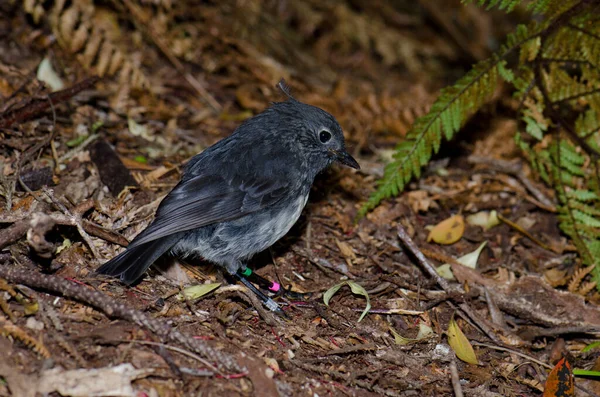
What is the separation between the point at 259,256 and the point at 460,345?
1631mm

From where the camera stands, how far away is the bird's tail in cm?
371

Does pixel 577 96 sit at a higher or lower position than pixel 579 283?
higher

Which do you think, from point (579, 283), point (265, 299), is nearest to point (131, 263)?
point (265, 299)

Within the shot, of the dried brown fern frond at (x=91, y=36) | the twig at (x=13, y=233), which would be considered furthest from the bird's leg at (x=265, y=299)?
the dried brown fern frond at (x=91, y=36)

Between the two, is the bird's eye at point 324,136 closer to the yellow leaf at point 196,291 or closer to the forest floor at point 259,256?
the forest floor at point 259,256

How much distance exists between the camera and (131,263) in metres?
3.73

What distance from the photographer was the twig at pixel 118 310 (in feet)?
10.9

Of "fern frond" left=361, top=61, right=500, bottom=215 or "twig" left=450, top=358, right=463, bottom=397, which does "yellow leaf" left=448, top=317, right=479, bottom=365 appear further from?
"fern frond" left=361, top=61, right=500, bottom=215

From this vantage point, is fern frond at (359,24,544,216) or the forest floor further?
fern frond at (359,24,544,216)

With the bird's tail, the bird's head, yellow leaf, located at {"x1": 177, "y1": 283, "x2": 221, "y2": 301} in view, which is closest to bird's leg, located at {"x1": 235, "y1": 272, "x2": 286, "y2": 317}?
yellow leaf, located at {"x1": 177, "y1": 283, "x2": 221, "y2": 301}

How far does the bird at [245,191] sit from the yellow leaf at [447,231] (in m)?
0.91

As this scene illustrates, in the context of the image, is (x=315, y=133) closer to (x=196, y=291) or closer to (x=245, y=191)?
(x=245, y=191)

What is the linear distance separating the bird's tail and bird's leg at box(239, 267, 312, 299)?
A: 0.82 metres

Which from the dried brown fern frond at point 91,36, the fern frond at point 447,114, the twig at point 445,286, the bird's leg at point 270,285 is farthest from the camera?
the dried brown fern frond at point 91,36
